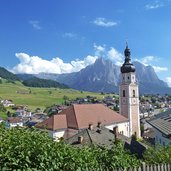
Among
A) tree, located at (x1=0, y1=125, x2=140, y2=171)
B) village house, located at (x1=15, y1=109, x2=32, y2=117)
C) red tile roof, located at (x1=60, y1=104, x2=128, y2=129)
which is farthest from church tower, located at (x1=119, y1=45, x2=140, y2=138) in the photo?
village house, located at (x1=15, y1=109, x2=32, y2=117)

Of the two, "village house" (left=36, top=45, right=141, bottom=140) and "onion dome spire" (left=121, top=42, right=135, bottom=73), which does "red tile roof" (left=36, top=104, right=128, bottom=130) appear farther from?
"onion dome spire" (left=121, top=42, right=135, bottom=73)

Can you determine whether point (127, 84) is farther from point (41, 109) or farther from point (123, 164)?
point (41, 109)

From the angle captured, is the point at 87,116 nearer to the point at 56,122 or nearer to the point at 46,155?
the point at 56,122

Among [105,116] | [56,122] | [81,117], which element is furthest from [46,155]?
[105,116]

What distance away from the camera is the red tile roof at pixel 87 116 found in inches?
2079

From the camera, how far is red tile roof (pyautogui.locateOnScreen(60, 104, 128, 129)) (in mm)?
52812

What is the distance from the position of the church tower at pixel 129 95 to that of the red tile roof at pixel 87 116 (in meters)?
3.22

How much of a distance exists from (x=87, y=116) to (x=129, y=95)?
48.5 ft

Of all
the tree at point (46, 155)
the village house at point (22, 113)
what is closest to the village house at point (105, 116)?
the tree at point (46, 155)

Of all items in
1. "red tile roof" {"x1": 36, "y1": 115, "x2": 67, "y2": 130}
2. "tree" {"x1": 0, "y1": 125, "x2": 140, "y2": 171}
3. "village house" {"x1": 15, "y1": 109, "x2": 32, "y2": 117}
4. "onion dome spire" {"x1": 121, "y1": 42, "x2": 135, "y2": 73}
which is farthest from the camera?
"village house" {"x1": 15, "y1": 109, "x2": 32, "y2": 117}

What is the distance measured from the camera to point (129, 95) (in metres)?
66.9

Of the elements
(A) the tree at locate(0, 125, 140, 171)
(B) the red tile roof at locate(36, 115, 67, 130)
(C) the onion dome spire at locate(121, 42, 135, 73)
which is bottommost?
(B) the red tile roof at locate(36, 115, 67, 130)

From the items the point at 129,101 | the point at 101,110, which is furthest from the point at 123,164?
the point at 129,101

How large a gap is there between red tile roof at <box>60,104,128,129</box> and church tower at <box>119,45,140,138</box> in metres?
3.22
